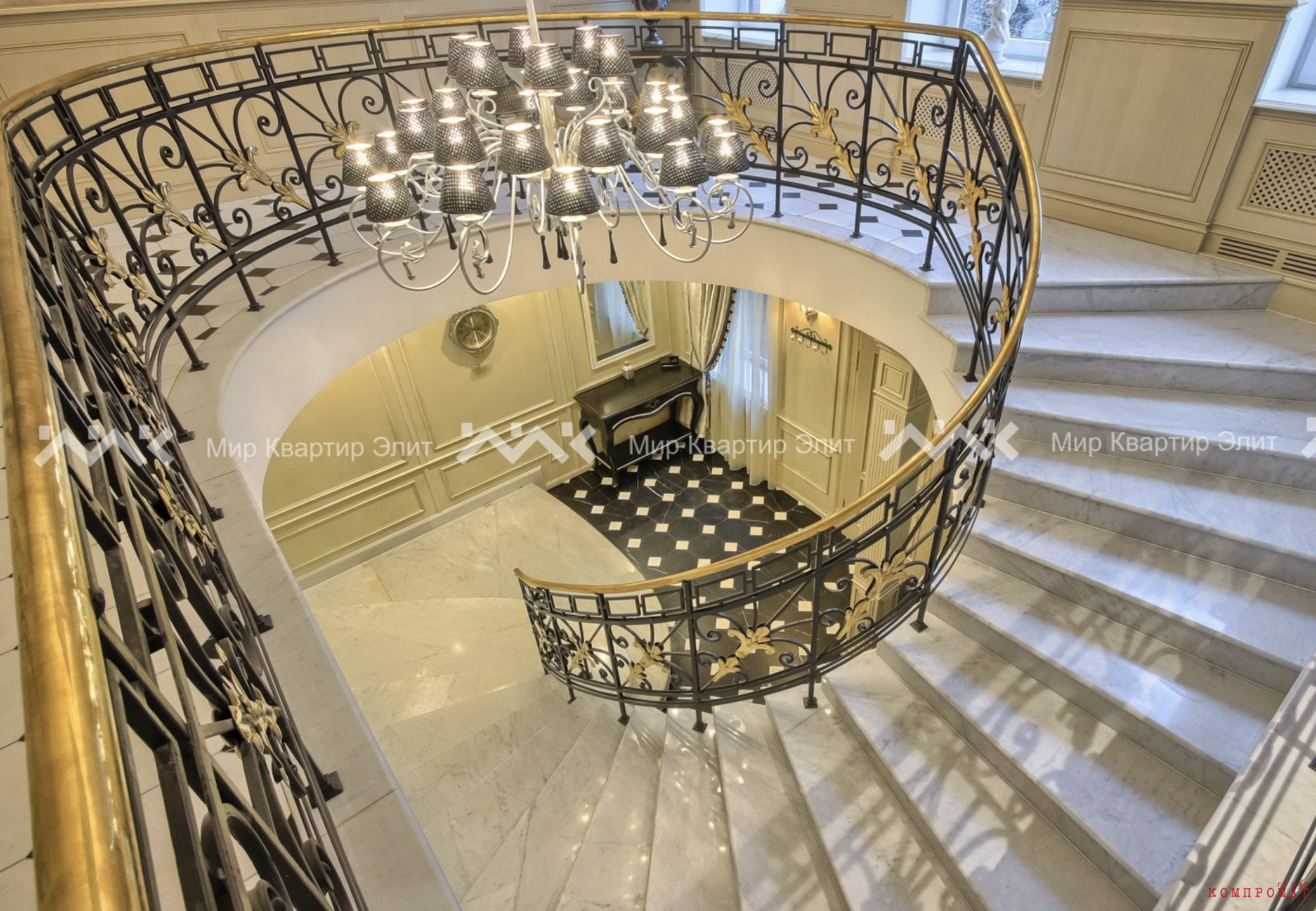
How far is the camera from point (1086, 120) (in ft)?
13.9

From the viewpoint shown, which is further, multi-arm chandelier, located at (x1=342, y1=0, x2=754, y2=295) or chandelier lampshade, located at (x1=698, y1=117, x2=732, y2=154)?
chandelier lampshade, located at (x1=698, y1=117, x2=732, y2=154)

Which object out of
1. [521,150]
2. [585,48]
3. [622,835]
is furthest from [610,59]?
[622,835]

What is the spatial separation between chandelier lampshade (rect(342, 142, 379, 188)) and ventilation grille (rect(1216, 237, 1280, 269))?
A: 173 inches

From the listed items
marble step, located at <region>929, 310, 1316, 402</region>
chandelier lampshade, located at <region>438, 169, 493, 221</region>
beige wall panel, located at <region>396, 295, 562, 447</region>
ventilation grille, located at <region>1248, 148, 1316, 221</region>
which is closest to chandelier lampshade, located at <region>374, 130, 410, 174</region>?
chandelier lampshade, located at <region>438, 169, 493, 221</region>

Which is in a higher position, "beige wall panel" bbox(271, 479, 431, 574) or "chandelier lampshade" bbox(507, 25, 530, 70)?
"chandelier lampshade" bbox(507, 25, 530, 70)

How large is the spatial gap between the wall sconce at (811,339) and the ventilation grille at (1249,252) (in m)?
3.43

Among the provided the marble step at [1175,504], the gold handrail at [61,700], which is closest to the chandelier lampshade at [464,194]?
the gold handrail at [61,700]

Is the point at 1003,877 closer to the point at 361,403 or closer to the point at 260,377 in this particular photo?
the point at 260,377

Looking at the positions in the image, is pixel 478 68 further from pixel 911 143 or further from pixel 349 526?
pixel 349 526

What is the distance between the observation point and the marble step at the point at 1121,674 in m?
2.24

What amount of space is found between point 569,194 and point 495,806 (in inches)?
124

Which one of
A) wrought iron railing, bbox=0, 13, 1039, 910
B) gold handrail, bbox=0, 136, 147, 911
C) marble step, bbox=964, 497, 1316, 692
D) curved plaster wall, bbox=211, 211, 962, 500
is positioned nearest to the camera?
gold handrail, bbox=0, 136, 147, 911

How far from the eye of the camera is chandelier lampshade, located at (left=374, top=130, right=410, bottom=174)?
2.46 meters

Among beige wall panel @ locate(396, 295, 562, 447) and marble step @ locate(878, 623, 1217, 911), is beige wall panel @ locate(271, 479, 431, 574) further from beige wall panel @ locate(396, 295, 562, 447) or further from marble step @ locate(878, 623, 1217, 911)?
marble step @ locate(878, 623, 1217, 911)
